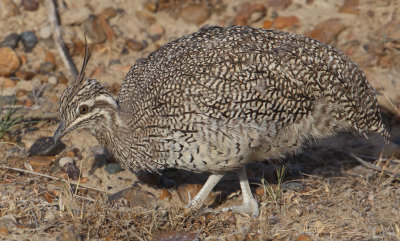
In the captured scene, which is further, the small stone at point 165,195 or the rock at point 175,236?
the small stone at point 165,195

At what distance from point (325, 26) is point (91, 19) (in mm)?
3298

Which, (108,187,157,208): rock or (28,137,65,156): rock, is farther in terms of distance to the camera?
(28,137,65,156): rock

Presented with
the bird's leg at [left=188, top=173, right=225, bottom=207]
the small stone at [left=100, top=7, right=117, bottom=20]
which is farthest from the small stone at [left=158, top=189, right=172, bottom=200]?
the small stone at [left=100, top=7, right=117, bottom=20]

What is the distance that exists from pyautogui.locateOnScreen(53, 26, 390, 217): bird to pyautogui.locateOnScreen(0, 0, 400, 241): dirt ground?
0.48m

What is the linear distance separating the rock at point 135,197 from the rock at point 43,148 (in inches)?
40.4

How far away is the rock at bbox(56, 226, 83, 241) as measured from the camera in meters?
4.44

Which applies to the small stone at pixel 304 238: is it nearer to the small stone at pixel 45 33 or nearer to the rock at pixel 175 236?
the rock at pixel 175 236

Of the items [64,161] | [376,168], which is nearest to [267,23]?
[376,168]

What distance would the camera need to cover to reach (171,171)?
618cm

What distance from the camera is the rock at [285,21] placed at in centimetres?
798

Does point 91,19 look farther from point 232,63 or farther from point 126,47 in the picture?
point 232,63

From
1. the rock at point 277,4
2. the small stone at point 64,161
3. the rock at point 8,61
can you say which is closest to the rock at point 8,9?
the rock at point 8,61

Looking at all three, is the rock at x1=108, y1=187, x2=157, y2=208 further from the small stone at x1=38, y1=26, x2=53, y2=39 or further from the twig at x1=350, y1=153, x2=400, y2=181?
the small stone at x1=38, y1=26, x2=53, y2=39

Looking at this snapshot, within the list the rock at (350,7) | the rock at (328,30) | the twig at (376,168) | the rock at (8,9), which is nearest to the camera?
the twig at (376,168)
